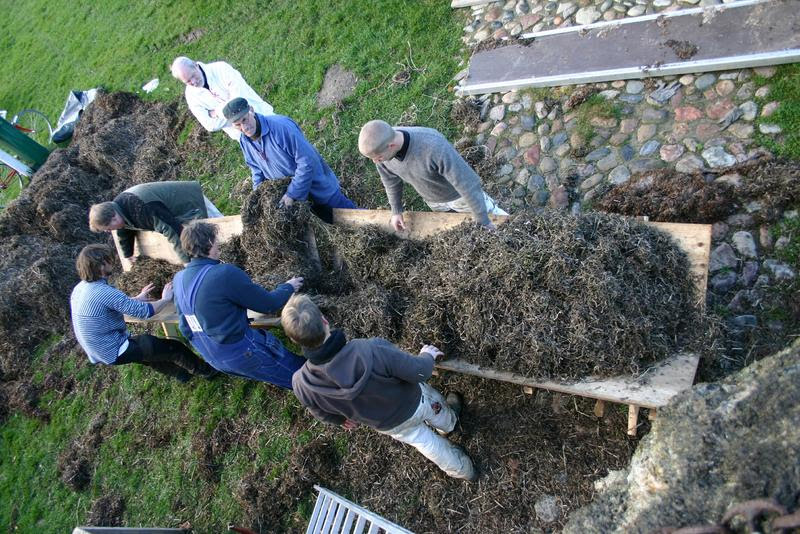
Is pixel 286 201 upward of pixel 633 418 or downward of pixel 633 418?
upward

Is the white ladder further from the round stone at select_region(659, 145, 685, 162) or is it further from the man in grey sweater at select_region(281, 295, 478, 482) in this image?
the round stone at select_region(659, 145, 685, 162)

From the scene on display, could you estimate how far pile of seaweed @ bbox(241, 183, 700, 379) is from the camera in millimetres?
3730

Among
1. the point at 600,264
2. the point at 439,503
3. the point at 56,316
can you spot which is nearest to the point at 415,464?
the point at 439,503

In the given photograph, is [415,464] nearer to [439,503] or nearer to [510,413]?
[439,503]

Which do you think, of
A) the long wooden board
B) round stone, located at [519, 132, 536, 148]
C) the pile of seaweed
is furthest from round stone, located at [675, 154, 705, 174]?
round stone, located at [519, 132, 536, 148]

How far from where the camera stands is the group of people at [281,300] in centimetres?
360

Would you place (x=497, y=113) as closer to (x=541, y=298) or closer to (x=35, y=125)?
(x=541, y=298)

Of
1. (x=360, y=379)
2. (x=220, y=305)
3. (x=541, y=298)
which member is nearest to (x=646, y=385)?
(x=541, y=298)

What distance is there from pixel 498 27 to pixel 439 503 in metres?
6.31

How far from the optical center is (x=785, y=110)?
4859mm

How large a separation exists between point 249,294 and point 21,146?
1038 cm

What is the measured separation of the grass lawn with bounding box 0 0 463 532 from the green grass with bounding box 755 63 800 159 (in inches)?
145

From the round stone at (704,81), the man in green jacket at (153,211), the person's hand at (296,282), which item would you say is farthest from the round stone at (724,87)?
the man in green jacket at (153,211)

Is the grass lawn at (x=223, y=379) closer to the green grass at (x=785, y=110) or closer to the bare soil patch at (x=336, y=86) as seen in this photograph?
the bare soil patch at (x=336, y=86)
